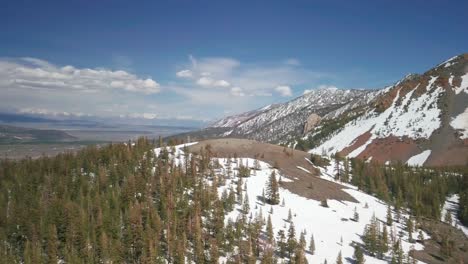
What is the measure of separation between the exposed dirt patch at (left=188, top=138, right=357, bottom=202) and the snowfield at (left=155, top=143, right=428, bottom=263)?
4.45 meters

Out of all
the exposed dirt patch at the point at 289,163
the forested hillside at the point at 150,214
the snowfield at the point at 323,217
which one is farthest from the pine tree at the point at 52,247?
the exposed dirt patch at the point at 289,163

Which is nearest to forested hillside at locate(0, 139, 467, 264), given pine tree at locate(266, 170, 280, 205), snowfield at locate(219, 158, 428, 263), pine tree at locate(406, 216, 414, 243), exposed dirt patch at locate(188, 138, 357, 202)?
pine tree at locate(266, 170, 280, 205)

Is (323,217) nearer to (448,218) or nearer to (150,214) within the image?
(448,218)

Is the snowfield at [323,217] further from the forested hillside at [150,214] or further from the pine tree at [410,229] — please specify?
the pine tree at [410,229]

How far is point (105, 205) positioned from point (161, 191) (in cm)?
1539

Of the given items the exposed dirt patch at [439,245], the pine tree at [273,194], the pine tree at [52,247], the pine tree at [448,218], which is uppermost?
the pine tree at [273,194]

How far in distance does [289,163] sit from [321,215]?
56291 millimetres

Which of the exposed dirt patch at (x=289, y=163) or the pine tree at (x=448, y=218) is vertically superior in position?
the exposed dirt patch at (x=289, y=163)

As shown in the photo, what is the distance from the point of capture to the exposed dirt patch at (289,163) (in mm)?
129750

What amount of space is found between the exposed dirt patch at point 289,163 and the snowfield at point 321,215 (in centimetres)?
445

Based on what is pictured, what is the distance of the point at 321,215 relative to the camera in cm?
11112

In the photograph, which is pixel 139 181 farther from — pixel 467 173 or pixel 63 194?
pixel 467 173

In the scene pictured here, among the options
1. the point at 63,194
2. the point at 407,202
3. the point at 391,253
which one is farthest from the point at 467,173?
the point at 63,194

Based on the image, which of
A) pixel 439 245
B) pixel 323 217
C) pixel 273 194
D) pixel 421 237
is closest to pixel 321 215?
pixel 323 217
